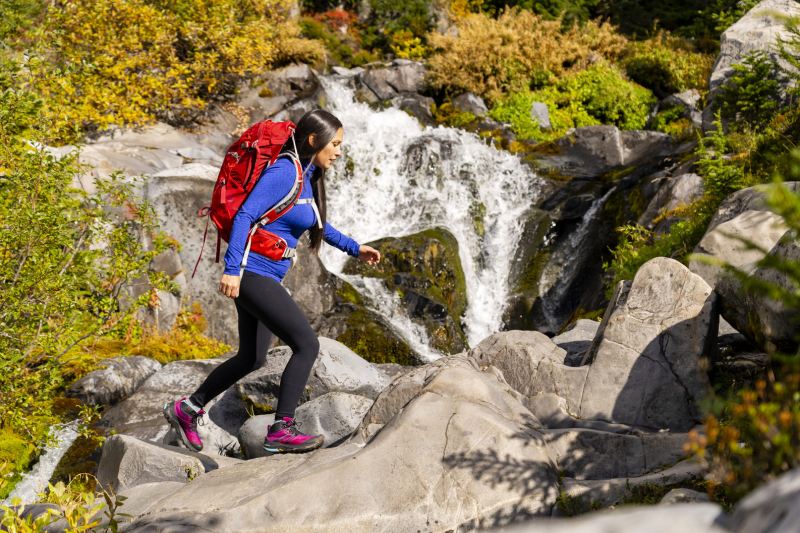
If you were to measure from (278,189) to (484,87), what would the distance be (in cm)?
1569

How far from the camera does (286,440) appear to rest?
4.95 metres

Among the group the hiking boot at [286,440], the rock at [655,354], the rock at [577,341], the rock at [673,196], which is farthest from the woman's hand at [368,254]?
the rock at [673,196]

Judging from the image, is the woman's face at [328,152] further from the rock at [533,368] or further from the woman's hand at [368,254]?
the rock at [533,368]

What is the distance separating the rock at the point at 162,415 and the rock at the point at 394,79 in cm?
1216

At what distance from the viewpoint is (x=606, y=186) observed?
45.5 ft

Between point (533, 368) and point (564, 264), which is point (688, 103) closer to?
point (564, 264)

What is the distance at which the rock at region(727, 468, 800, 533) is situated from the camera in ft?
5.45

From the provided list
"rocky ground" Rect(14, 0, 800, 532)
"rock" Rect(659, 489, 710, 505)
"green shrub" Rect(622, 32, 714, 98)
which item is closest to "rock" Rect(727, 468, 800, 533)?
"rocky ground" Rect(14, 0, 800, 532)

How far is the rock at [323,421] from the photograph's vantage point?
6.10 meters

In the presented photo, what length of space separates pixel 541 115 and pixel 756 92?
25.1ft

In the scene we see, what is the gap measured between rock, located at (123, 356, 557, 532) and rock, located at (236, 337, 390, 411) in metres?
3.05

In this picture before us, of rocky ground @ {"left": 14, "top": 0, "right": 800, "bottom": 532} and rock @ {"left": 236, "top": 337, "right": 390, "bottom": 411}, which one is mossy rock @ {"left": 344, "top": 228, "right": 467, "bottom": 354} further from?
rock @ {"left": 236, "top": 337, "right": 390, "bottom": 411}

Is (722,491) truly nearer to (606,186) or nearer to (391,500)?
(391,500)

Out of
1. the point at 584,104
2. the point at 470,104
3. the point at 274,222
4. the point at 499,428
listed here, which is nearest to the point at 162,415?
the point at 274,222
